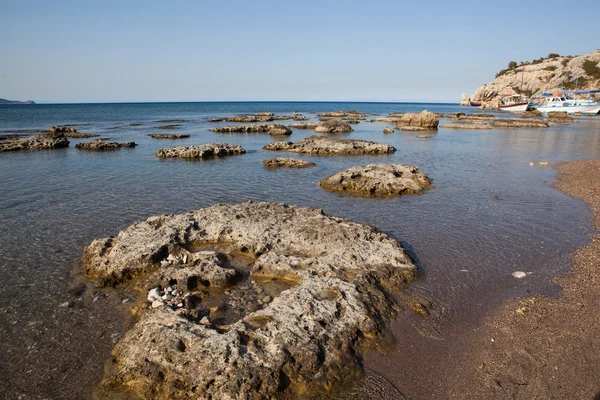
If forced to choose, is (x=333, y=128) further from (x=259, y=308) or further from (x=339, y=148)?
(x=259, y=308)

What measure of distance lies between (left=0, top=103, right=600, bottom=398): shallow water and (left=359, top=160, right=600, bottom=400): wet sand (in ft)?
1.61

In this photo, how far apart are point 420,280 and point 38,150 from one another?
38.3 metres

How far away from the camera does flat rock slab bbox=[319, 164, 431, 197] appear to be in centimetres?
1823

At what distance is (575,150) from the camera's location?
33.5 m

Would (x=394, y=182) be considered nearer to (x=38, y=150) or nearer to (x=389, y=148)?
(x=389, y=148)

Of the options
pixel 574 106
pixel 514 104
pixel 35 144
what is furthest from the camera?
pixel 514 104

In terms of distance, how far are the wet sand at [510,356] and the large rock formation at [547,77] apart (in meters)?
140

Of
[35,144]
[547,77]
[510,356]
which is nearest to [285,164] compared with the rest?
[510,356]

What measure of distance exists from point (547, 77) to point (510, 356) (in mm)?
163669

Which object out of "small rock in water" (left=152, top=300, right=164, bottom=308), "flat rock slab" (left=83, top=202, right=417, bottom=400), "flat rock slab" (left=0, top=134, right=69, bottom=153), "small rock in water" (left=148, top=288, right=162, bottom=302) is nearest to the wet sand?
"flat rock slab" (left=83, top=202, right=417, bottom=400)

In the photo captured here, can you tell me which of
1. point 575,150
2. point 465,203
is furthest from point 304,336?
point 575,150

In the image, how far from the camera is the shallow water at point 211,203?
290 inches

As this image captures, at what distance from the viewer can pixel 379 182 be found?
1867cm

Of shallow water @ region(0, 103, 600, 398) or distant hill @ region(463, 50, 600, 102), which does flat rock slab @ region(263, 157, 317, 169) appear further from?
distant hill @ region(463, 50, 600, 102)
